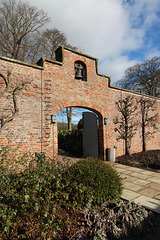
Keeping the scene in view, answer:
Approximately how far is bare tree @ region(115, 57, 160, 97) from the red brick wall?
15831 mm

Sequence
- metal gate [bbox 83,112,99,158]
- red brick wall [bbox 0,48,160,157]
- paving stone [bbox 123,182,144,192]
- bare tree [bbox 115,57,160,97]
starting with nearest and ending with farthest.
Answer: paving stone [bbox 123,182,144,192], red brick wall [bbox 0,48,160,157], metal gate [bbox 83,112,99,158], bare tree [bbox 115,57,160,97]

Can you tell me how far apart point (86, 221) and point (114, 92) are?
23.4 ft

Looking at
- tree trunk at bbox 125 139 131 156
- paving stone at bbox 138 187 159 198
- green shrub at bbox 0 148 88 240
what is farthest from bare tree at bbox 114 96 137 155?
green shrub at bbox 0 148 88 240

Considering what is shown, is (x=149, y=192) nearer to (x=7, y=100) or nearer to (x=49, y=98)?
(x=49, y=98)

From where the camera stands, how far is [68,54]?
6922 millimetres

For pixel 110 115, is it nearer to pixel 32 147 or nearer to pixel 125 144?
pixel 125 144

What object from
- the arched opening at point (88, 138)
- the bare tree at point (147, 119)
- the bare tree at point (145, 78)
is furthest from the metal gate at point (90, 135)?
the bare tree at point (145, 78)

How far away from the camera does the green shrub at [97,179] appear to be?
124 inches

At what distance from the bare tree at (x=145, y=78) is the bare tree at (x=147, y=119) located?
38.2ft

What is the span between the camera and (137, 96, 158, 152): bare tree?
10.1 metres

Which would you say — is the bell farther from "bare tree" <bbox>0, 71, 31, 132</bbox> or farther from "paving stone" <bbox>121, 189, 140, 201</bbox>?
"paving stone" <bbox>121, 189, 140, 201</bbox>

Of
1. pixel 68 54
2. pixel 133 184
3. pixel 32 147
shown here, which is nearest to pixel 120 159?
pixel 133 184

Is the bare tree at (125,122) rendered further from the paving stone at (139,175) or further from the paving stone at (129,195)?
the paving stone at (129,195)

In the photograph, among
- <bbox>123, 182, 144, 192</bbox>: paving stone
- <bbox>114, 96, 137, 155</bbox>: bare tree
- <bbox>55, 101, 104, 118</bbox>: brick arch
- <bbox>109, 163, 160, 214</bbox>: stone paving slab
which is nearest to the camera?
<bbox>109, 163, 160, 214</bbox>: stone paving slab
